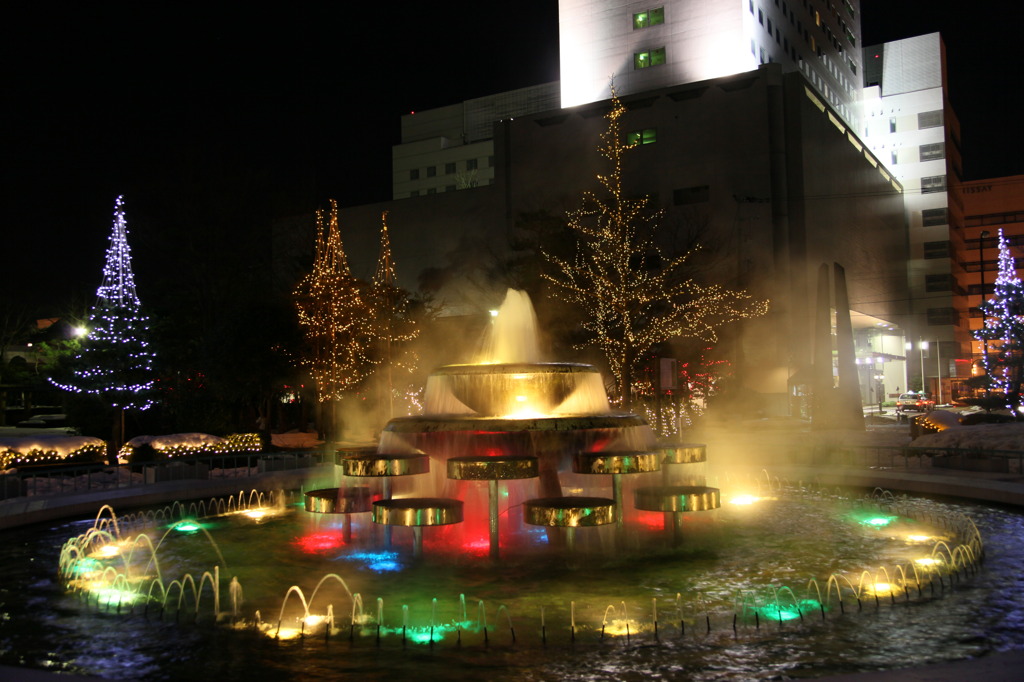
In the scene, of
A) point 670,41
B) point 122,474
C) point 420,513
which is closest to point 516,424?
point 420,513

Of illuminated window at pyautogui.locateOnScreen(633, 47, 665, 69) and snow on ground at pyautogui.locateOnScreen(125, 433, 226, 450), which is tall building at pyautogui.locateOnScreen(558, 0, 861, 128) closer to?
illuminated window at pyautogui.locateOnScreen(633, 47, 665, 69)

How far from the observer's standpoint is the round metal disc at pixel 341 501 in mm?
10102

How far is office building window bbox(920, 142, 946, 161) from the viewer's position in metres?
86.2

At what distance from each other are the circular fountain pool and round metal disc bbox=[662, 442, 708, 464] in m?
1.06

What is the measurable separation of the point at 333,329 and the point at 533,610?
1029 inches

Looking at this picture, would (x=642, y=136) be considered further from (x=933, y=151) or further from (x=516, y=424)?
(x=933, y=151)

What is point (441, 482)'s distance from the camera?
10.8 meters

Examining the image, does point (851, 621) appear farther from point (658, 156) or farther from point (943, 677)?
point (658, 156)

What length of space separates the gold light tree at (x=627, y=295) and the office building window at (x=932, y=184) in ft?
175

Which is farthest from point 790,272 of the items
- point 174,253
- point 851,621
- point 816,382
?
point 851,621

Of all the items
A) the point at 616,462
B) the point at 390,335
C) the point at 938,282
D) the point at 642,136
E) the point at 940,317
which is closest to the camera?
the point at 616,462

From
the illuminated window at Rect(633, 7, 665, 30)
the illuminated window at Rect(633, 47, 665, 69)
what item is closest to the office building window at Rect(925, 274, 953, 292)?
the illuminated window at Rect(633, 47, 665, 69)

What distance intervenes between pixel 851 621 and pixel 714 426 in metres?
31.6

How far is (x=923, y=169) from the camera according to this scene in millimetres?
86625
